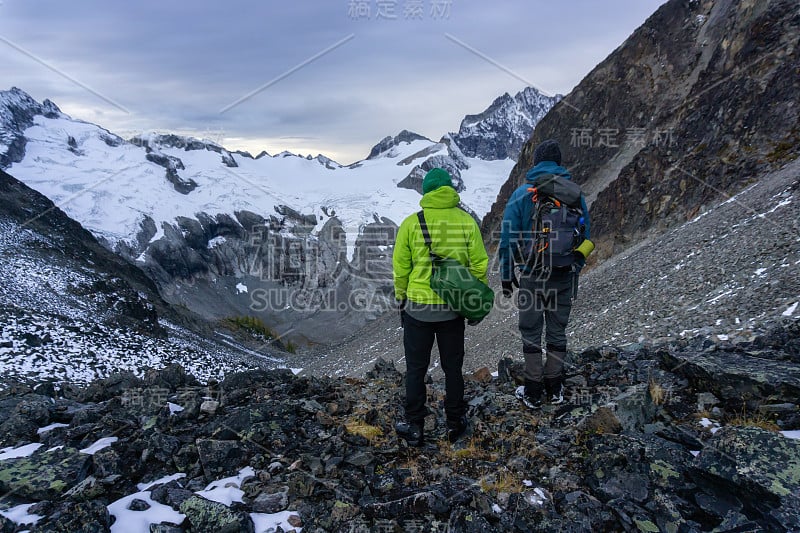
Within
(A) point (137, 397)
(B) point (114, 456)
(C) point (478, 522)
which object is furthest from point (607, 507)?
(A) point (137, 397)

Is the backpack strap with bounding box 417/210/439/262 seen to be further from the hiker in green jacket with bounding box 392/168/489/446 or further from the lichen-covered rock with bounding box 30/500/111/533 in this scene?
the lichen-covered rock with bounding box 30/500/111/533

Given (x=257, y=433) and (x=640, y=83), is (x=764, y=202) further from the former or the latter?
(x=640, y=83)

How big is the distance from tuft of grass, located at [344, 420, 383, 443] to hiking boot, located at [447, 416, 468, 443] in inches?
36.9

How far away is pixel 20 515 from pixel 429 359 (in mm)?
4442

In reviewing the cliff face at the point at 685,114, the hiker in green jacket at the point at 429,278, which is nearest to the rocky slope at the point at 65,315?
the hiker in green jacket at the point at 429,278

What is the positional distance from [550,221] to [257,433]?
493cm

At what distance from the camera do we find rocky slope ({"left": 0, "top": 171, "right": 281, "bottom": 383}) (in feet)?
87.2

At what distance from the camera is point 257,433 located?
613 centimetres

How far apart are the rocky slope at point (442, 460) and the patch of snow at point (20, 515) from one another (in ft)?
0.08

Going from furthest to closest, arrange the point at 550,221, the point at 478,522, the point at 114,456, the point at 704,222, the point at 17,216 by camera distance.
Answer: the point at 17,216
the point at 704,222
the point at 550,221
the point at 114,456
the point at 478,522

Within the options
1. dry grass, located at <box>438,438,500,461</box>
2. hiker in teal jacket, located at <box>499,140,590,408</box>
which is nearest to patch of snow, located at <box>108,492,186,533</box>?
dry grass, located at <box>438,438,500,461</box>

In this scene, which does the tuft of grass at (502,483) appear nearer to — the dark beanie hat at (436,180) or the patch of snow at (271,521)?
the patch of snow at (271,521)

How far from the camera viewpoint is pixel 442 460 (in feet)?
18.8

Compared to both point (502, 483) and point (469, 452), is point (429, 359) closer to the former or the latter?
point (469, 452)
